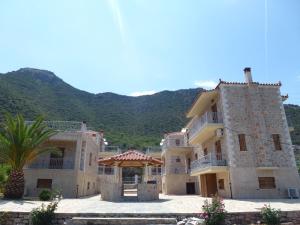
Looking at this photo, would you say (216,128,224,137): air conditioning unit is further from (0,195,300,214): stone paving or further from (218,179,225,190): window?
(0,195,300,214): stone paving

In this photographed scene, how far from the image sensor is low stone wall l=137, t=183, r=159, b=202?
1847cm

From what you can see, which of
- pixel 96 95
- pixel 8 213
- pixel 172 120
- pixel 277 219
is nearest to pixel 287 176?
pixel 277 219

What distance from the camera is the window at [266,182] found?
1830 centimetres

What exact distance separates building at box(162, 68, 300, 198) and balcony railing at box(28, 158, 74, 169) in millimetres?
11236

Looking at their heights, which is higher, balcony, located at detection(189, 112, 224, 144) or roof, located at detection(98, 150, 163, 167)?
balcony, located at detection(189, 112, 224, 144)

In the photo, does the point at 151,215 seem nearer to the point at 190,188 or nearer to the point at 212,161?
the point at 212,161

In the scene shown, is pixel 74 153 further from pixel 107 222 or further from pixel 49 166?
pixel 107 222

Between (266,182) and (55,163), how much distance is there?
17.1 metres

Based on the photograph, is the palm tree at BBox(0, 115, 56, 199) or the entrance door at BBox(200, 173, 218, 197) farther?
the entrance door at BBox(200, 173, 218, 197)

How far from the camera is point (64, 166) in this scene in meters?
22.7

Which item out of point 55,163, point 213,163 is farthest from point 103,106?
point 213,163

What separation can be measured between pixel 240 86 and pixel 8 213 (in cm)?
1749

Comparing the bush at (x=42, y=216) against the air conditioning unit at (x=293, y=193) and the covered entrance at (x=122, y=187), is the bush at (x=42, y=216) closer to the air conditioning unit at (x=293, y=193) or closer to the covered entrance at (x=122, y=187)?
the covered entrance at (x=122, y=187)

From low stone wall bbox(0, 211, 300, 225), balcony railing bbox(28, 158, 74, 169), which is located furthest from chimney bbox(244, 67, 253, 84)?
balcony railing bbox(28, 158, 74, 169)
